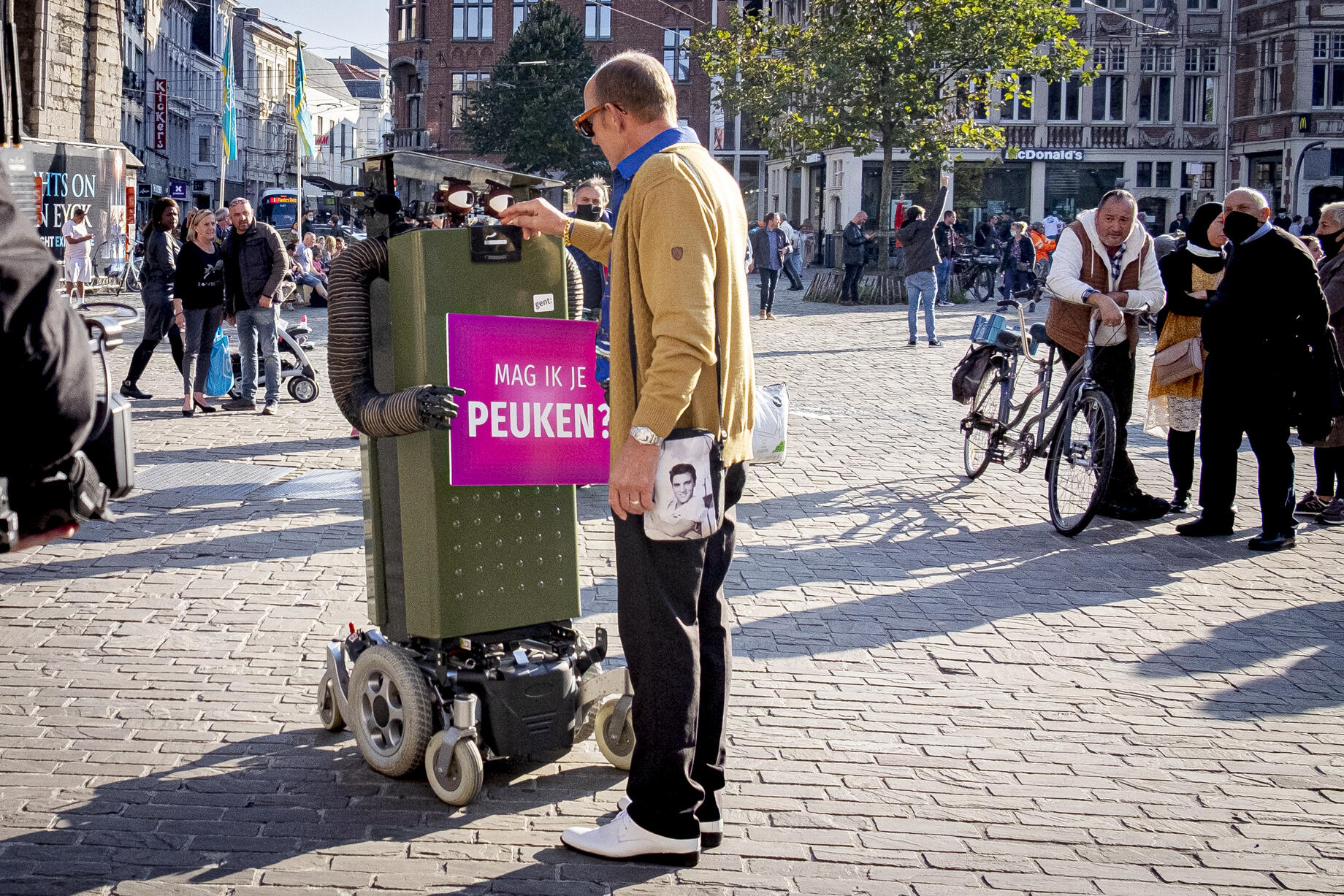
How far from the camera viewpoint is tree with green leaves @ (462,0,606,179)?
65.6m

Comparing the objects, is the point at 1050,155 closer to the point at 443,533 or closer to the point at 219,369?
the point at 219,369

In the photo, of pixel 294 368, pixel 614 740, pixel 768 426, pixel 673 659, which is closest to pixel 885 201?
pixel 294 368

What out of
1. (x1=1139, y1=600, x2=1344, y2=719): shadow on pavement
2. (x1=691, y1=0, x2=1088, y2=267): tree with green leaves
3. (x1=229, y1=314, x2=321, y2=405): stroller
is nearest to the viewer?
(x1=1139, y1=600, x2=1344, y2=719): shadow on pavement

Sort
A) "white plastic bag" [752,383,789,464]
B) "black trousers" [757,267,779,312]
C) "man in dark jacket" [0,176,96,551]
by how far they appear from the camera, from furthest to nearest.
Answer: "black trousers" [757,267,779,312] → "white plastic bag" [752,383,789,464] → "man in dark jacket" [0,176,96,551]

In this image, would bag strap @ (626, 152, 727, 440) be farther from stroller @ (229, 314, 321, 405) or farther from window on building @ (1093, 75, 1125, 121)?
window on building @ (1093, 75, 1125, 121)

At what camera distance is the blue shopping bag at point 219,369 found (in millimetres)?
12648

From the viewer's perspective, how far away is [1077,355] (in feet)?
28.6

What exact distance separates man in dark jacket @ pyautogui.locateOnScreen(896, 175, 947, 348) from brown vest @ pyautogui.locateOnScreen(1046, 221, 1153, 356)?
11.1m

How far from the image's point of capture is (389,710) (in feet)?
13.9

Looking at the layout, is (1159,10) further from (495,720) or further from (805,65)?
(495,720)

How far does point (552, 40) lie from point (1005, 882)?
65.5 meters

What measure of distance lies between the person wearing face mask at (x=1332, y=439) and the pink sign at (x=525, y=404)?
19.2 ft

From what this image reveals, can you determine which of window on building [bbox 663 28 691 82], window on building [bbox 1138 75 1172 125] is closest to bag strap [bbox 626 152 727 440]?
window on building [bbox 1138 75 1172 125]

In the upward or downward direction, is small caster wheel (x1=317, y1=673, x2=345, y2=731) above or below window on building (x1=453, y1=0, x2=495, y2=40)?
below
